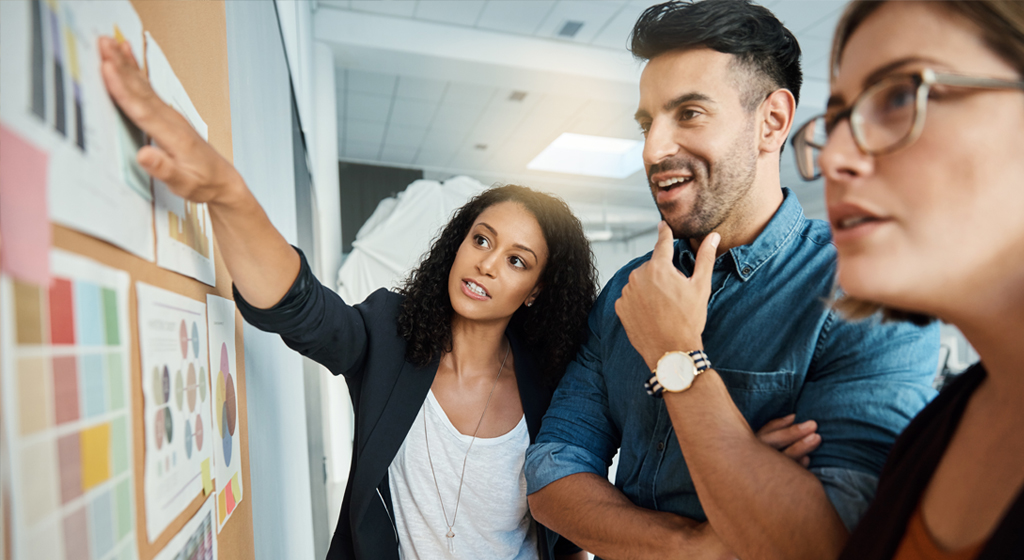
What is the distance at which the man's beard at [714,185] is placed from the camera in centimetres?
109

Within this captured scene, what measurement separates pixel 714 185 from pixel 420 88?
4.80m

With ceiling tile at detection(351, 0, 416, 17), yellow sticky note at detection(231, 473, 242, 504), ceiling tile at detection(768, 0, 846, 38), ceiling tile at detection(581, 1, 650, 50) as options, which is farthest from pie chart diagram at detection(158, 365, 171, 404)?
ceiling tile at detection(768, 0, 846, 38)

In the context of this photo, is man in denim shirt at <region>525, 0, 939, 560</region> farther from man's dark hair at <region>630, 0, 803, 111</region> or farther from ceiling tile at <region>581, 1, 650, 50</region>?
ceiling tile at <region>581, 1, 650, 50</region>

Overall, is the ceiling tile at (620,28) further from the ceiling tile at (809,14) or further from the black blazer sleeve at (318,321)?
the black blazer sleeve at (318,321)

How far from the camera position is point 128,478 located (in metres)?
0.45

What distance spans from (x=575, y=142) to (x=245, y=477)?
6.87m

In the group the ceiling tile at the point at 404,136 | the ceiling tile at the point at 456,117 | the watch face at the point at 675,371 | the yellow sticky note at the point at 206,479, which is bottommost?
the yellow sticky note at the point at 206,479

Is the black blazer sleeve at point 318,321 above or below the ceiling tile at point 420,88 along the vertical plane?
below

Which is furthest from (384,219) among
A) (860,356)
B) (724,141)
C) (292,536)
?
(860,356)

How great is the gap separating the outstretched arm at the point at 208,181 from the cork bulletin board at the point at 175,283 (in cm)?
5

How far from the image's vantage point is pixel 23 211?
1.06 feet

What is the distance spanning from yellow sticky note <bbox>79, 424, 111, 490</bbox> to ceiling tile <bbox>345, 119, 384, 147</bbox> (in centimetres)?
633

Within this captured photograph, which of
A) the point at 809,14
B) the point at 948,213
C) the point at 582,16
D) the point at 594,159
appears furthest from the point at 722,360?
the point at 594,159

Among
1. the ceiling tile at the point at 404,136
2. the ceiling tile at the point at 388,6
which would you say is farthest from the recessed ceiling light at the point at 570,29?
the ceiling tile at the point at 404,136
